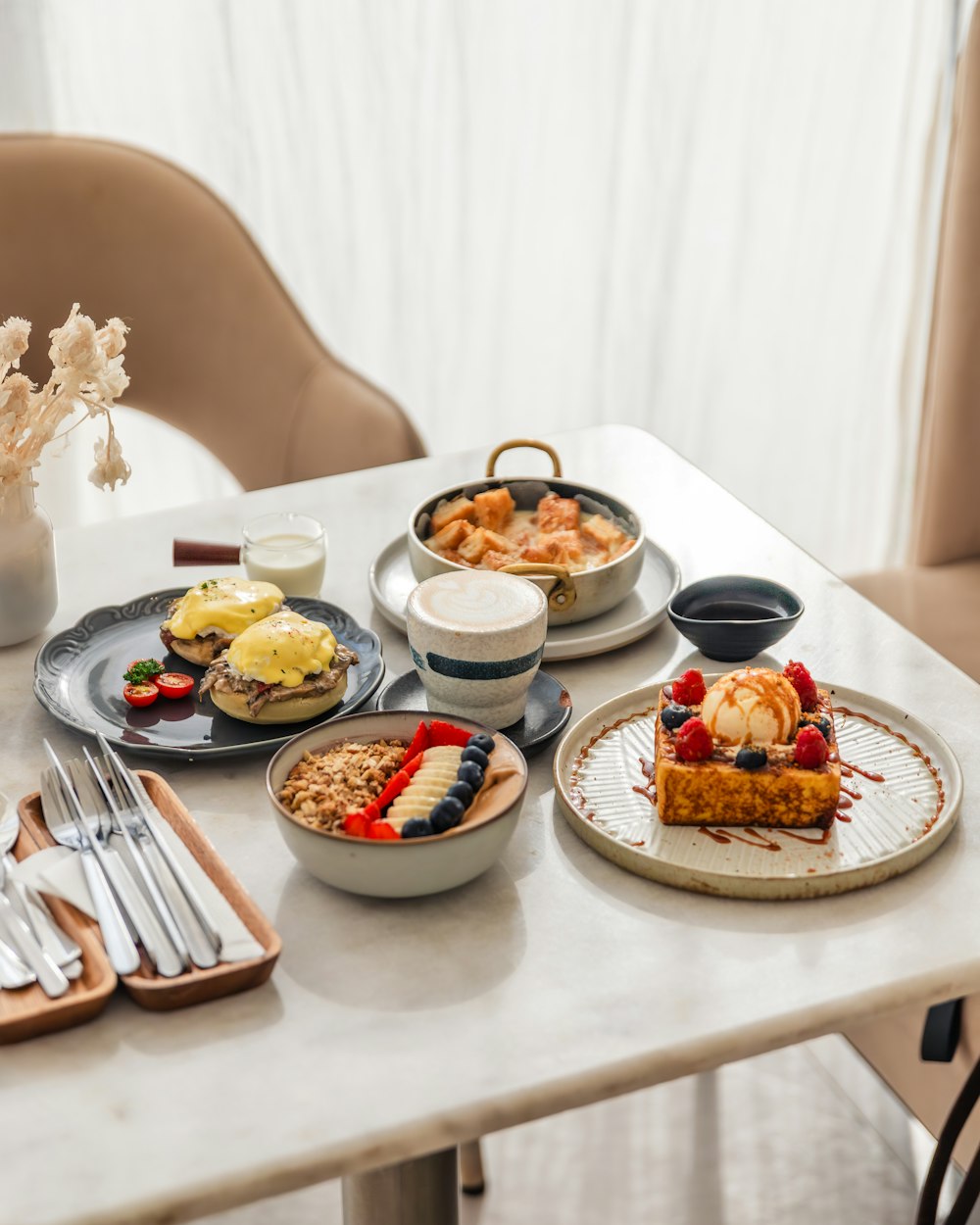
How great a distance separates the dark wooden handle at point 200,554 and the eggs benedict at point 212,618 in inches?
5.2

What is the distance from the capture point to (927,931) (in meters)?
0.92

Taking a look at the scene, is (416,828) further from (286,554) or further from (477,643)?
(286,554)

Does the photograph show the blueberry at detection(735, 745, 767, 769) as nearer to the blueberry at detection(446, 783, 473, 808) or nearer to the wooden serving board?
the blueberry at detection(446, 783, 473, 808)

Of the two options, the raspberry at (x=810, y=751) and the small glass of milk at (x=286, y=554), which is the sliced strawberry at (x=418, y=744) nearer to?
the raspberry at (x=810, y=751)

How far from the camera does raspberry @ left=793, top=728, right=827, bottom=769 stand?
1013mm

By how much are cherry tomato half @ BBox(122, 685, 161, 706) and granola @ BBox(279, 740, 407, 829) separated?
0.23m

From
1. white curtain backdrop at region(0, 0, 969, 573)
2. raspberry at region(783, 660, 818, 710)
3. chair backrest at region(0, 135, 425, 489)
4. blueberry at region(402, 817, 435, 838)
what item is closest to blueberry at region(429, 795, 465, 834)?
blueberry at region(402, 817, 435, 838)

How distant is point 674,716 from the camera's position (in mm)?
1071

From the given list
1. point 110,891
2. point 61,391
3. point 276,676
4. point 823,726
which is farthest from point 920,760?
point 61,391

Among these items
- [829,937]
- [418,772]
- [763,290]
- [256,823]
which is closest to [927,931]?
[829,937]

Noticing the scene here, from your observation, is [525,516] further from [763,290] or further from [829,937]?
[763,290]

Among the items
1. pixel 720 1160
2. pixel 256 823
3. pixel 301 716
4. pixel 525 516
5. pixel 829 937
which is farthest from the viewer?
pixel 720 1160

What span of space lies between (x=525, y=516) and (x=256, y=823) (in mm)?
537

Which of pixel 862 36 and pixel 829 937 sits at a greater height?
pixel 862 36
